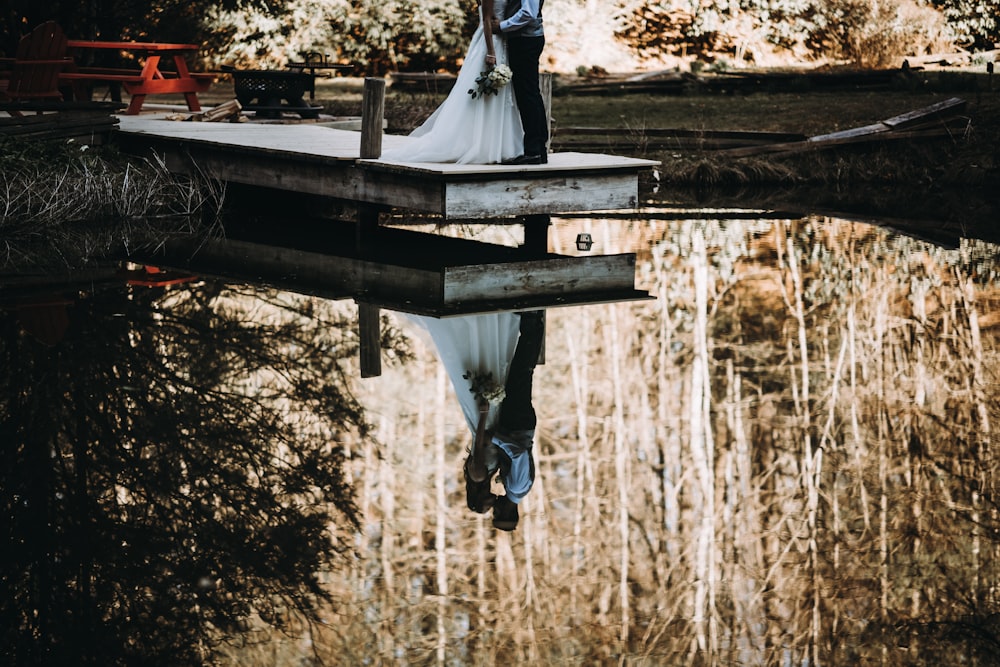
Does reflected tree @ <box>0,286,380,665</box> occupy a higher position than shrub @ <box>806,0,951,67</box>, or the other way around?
shrub @ <box>806,0,951,67</box>

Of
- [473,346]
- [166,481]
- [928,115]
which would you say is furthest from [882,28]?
[166,481]

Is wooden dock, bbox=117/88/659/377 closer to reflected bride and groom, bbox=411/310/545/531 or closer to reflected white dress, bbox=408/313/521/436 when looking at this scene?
reflected white dress, bbox=408/313/521/436

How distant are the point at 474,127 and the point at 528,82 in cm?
55

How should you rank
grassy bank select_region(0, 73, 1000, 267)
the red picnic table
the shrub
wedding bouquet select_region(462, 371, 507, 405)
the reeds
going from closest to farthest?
1. wedding bouquet select_region(462, 371, 507, 405)
2. the reeds
3. grassy bank select_region(0, 73, 1000, 267)
4. the red picnic table
5. the shrub

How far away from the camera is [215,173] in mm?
12258

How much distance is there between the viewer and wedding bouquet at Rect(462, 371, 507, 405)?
20.7 feet

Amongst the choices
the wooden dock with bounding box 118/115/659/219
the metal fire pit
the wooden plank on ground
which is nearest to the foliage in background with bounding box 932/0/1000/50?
the wooden plank on ground

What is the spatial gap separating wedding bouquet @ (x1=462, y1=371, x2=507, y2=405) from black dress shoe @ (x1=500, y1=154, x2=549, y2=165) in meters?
3.86

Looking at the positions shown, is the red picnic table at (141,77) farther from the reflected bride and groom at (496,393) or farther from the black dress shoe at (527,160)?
the reflected bride and groom at (496,393)

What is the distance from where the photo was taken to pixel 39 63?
43.9 feet

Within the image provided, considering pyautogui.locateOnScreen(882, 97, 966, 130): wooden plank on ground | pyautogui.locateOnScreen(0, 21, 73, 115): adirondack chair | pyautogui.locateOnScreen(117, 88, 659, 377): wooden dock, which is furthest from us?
pyautogui.locateOnScreen(882, 97, 966, 130): wooden plank on ground

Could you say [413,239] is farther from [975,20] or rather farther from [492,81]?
[975,20]

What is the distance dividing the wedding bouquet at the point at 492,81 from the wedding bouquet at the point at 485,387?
397 cm

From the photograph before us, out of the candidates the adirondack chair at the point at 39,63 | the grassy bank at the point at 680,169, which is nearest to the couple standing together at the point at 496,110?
the grassy bank at the point at 680,169
